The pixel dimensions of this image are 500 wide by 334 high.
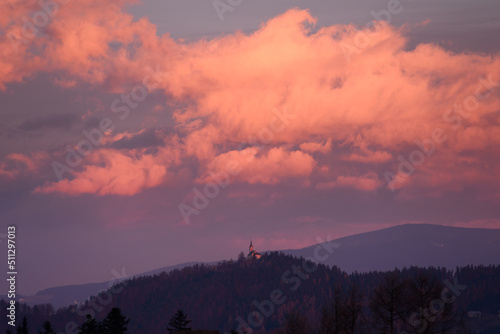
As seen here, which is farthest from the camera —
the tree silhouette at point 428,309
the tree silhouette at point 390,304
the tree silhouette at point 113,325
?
the tree silhouette at point 113,325

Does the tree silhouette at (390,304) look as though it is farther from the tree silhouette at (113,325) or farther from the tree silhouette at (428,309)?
the tree silhouette at (113,325)

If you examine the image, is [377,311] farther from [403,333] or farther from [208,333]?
[208,333]

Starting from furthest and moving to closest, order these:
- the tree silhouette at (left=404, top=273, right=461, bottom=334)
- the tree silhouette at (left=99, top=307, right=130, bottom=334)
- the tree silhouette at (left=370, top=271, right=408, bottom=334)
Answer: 1. the tree silhouette at (left=99, top=307, right=130, bottom=334)
2. the tree silhouette at (left=370, top=271, right=408, bottom=334)
3. the tree silhouette at (left=404, top=273, right=461, bottom=334)

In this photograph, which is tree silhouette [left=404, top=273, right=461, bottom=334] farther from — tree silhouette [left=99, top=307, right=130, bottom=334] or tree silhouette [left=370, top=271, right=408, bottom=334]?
tree silhouette [left=99, top=307, right=130, bottom=334]

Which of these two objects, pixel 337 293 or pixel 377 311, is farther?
pixel 337 293

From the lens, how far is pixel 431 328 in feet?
237

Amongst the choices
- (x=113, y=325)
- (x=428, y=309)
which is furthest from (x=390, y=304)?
(x=113, y=325)

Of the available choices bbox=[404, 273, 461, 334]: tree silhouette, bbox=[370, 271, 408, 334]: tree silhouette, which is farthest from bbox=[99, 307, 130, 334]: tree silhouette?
bbox=[404, 273, 461, 334]: tree silhouette

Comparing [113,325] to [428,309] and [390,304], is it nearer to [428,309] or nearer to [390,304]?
[390,304]

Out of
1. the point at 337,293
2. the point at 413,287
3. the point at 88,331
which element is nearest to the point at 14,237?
the point at 88,331

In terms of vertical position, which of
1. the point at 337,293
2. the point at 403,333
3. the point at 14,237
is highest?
the point at 14,237

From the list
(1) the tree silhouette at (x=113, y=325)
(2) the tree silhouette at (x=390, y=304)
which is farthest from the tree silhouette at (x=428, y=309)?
(1) the tree silhouette at (x=113, y=325)

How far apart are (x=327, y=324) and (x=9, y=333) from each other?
176ft

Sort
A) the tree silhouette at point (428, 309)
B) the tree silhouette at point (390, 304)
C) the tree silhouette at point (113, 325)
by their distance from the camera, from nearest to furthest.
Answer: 1. the tree silhouette at point (428, 309)
2. the tree silhouette at point (390, 304)
3. the tree silhouette at point (113, 325)
